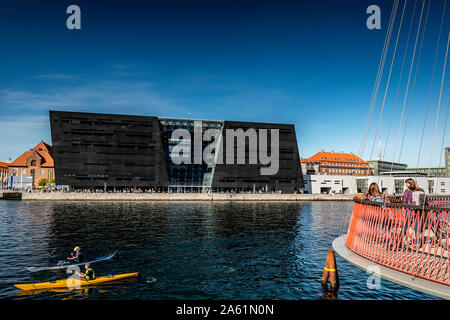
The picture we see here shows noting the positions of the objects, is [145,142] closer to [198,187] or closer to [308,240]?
[198,187]

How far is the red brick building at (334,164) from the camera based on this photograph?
18638cm

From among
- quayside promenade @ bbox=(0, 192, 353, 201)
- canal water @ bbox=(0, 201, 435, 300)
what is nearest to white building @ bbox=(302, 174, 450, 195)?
quayside promenade @ bbox=(0, 192, 353, 201)

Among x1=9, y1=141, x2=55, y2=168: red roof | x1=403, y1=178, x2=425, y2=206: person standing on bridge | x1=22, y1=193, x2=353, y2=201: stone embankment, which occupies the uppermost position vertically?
x1=9, y1=141, x2=55, y2=168: red roof

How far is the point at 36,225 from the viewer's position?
122 feet

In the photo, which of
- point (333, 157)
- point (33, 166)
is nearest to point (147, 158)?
point (33, 166)

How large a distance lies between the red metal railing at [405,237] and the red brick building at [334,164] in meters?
169

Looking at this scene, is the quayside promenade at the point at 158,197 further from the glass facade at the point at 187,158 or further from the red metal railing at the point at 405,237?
the red metal railing at the point at 405,237

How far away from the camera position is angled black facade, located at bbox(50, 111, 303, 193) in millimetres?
102125

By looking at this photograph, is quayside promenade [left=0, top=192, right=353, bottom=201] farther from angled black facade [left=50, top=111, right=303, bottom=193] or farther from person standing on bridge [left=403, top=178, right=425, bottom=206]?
person standing on bridge [left=403, top=178, right=425, bottom=206]

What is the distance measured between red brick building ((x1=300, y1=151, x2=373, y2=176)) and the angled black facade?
71.8 meters

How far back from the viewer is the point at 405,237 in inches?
554

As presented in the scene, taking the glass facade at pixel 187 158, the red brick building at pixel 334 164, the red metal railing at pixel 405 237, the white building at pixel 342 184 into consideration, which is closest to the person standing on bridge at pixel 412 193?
Answer: the red metal railing at pixel 405 237
